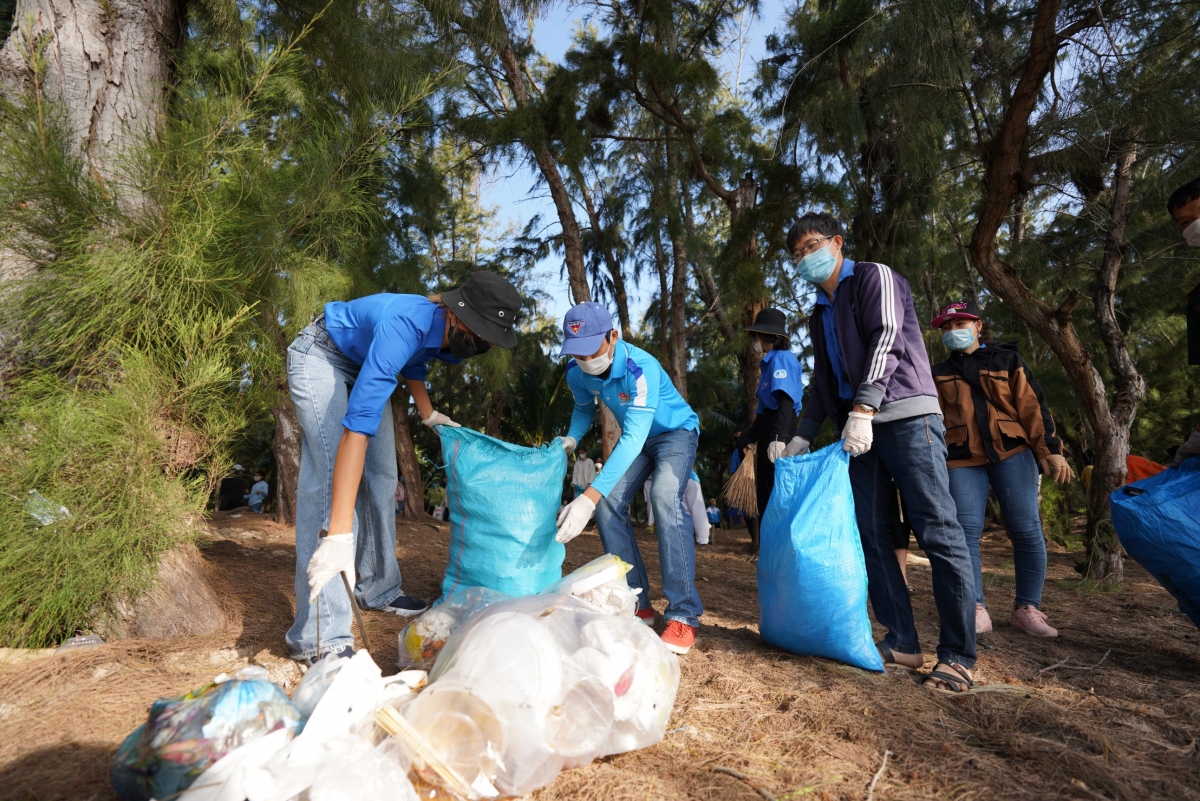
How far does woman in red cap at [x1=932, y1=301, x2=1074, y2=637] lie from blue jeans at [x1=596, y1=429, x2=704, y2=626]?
4.37 ft

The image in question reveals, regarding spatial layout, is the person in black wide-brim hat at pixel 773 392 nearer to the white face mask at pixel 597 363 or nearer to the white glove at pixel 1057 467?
the white glove at pixel 1057 467

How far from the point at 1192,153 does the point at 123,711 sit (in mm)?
6402

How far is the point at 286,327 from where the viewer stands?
10.6 feet

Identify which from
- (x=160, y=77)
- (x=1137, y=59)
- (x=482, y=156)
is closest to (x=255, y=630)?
(x=160, y=77)

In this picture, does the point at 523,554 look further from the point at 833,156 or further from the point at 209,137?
the point at 833,156

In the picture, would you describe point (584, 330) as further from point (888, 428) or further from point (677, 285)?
point (677, 285)

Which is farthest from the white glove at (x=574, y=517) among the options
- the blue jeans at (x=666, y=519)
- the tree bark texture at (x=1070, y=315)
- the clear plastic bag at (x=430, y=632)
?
the tree bark texture at (x=1070, y=315)

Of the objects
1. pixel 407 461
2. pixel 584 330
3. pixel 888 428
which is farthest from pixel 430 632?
pixel 407 461

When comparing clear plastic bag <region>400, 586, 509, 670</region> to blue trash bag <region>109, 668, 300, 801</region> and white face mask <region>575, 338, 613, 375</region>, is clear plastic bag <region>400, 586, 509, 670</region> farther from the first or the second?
white face mask <region>575, 338, 613, 375</region>

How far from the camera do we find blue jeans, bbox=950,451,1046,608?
10.5 feet

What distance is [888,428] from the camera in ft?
8.01

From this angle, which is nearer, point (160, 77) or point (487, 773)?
point (487, 773)

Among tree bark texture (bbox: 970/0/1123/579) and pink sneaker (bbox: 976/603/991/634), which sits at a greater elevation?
tree bark texture (bbox: 970/0/1123/579)

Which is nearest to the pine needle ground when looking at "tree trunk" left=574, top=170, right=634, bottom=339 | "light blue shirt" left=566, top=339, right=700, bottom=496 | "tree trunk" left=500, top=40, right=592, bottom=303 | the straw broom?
"light blue shirt" left=566, top=339, right=700, bottom=496
